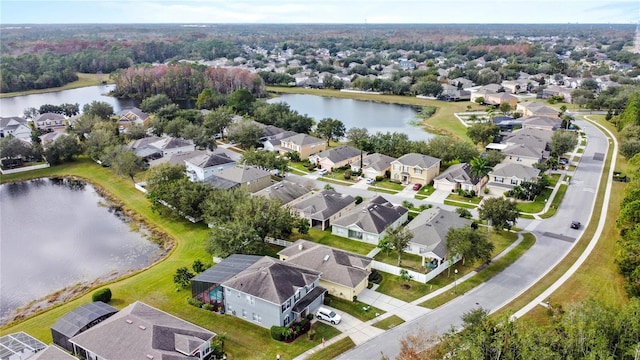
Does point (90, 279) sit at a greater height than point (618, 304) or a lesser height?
lesser

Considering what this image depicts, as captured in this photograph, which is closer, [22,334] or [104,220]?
[22,334]

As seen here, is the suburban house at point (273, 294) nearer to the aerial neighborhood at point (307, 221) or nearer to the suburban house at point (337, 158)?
the aerial neighborhood at point (307, 221)

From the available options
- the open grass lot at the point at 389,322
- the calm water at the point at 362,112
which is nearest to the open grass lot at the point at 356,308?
the open grass lot at the point at 389,322

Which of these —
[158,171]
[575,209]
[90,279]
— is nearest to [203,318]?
[90,279]

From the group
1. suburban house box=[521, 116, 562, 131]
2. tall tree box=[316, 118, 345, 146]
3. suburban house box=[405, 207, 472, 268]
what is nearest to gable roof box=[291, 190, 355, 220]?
suburban house box=[405, 207, 472, 268]

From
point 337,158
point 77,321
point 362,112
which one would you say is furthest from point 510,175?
point 362,112

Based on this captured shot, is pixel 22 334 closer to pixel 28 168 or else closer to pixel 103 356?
A: pixel 103 356

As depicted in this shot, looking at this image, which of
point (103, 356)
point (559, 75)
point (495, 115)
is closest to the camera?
point (103, 356)
